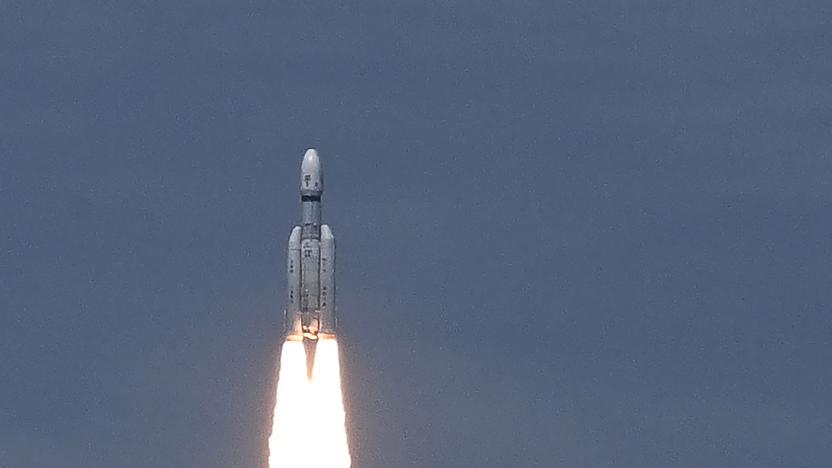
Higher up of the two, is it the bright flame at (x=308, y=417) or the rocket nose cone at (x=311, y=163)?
the rocket nose cone at (x=311, y=163)

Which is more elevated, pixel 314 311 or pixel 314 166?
pixel 314 166

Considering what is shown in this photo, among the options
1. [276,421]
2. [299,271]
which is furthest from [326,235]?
[276,421]

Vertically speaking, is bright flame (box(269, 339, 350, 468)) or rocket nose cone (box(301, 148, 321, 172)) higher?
rocket nose cone (box(301, 148, 321, 172))

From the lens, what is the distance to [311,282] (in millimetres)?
91500

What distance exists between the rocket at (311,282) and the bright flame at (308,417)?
1.59 m

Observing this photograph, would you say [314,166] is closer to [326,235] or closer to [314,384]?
[326,235]

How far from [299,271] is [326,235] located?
181cm

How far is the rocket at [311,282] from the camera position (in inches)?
3600

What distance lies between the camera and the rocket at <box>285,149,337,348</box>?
91.4 metres

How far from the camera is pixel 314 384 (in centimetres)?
9350

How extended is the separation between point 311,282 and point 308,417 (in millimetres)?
6062

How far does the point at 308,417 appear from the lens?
3706 inches

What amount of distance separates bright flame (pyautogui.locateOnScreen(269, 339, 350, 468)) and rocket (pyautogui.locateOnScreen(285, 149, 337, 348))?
5.23 ft

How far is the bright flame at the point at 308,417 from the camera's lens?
93375 mm
